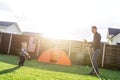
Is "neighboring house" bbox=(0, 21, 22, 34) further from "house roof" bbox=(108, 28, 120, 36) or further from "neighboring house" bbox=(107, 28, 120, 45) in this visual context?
"house roof" bbox=(108, 28, 120, 36)

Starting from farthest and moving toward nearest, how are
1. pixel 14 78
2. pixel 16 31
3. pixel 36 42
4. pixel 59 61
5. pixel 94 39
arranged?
pixel 16 31 < pixel 36 42 < pixel 59 61 < pixel 94 39 < pixel 14 78

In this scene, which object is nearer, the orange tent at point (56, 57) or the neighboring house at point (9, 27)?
the orange tent at point (56, 57)

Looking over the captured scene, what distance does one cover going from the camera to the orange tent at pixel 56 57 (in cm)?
1625

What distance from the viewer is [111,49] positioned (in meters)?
17.0

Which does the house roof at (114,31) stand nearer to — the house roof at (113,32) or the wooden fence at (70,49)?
the house roof at (113,32)

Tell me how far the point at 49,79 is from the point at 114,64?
31.8 ft

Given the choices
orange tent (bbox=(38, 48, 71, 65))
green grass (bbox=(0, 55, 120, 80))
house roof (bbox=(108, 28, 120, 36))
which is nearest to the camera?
green grass (bbox=(0, 55, 120, 80))

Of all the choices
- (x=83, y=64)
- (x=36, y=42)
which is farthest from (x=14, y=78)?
(x=36, y=42)

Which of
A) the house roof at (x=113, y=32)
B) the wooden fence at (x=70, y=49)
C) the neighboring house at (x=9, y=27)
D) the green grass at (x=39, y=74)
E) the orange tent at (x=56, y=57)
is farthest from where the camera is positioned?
the neighboring house at (x=9, y=27)

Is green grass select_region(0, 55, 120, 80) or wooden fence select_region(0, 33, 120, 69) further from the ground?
wooden fence select_region(0, 33, 120, 69)

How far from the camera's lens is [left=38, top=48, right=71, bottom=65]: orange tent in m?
16.2

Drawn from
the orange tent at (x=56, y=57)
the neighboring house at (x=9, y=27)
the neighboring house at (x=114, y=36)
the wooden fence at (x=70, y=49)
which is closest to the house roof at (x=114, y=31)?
the neighboring house at (x=114, y=36)

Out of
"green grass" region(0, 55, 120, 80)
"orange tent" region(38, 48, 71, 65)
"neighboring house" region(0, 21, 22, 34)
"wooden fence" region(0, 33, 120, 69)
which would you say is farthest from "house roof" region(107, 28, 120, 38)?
"green grass" region(0, 55, 120, 80)

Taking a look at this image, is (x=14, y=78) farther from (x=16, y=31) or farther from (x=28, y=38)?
(x=16, y=31)
